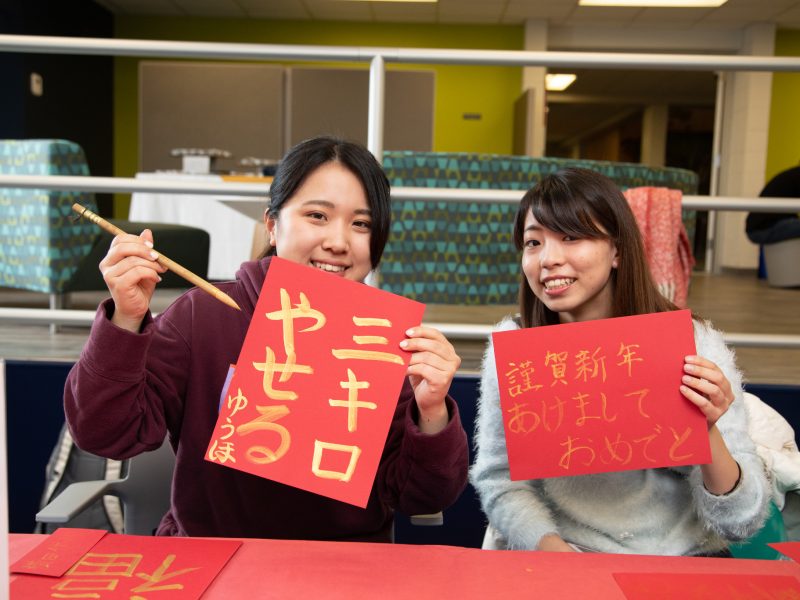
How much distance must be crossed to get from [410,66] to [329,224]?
703 cm

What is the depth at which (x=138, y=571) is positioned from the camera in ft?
1.82

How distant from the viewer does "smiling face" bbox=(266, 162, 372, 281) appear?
910 millimetres

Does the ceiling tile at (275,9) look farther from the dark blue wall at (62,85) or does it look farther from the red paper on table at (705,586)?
the red paper on table at (705,586)

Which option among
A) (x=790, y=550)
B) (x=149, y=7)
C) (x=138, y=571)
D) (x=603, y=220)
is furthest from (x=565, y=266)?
(x=149, y=7)

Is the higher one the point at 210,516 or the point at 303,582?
the point at 303,582

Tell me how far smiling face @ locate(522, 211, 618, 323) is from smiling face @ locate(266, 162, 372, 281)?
0.87 ft

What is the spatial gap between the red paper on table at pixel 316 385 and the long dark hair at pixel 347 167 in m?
0.30

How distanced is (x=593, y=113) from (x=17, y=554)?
13.3m

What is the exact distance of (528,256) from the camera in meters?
1.07

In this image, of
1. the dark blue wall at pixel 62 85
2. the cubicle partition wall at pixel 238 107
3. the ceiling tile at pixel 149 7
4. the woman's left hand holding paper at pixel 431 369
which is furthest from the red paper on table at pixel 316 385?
the ceiling tile at pixel 149 7

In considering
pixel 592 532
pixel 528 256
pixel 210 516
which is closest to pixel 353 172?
pixel 528 256

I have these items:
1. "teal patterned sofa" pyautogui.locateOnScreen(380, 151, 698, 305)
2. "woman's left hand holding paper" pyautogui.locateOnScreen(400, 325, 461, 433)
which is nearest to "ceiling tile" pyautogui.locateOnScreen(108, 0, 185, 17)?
"teal patterned sofa" pyautogui.locateOnScreen(380, 151, 698, 305)

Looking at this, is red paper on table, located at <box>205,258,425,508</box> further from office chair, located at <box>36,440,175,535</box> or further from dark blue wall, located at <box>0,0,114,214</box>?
dark blue wall, located at <box>0,0,114,214</box>

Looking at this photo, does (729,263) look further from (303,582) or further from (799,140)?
(303,582)
